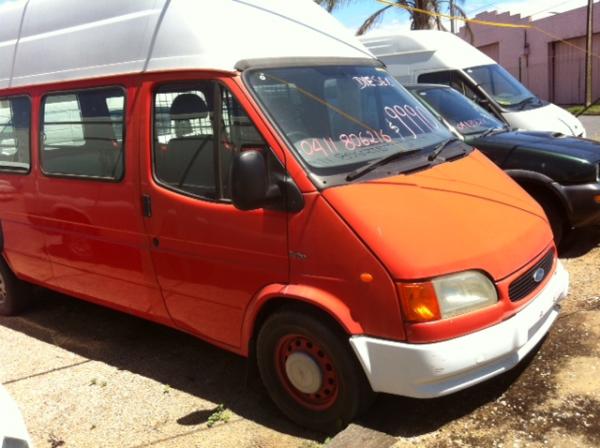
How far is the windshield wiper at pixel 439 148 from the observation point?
3916 millimetres

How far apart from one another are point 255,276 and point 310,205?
0.57m

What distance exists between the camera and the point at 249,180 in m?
3.27

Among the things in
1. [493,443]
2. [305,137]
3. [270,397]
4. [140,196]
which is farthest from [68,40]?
[493,443]

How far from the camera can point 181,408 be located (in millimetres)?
4051

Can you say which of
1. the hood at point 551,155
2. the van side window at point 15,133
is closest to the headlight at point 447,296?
the hood at point 551,155

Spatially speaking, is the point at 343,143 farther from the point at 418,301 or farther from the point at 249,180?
the point at 418,301

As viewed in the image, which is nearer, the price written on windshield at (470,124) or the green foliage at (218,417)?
the green foliage at (218,417)

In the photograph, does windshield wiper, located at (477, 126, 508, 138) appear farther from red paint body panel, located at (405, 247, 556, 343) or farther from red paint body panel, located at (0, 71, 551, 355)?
red paint body panel, located at (405, 247, 556, 343)

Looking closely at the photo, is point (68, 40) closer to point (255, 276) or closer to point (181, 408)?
point (255, 276)

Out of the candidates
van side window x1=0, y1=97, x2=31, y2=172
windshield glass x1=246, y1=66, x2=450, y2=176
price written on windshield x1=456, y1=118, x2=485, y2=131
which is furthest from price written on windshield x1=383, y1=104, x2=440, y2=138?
van side window x1=0, y1=97, x2=31, y2=172

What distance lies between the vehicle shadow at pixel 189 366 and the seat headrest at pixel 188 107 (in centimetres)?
168

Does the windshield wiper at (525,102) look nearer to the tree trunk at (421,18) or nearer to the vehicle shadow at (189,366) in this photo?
the vehicle shadow at (189,366)

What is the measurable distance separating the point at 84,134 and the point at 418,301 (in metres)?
2.86

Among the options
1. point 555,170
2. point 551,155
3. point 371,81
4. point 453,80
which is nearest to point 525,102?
point 453,80
